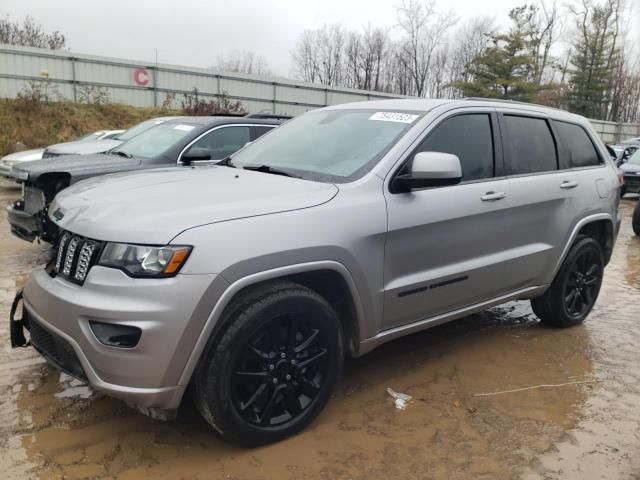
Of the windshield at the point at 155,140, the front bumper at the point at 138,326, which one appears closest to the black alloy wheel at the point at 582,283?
the front bumper at the point at 138,326

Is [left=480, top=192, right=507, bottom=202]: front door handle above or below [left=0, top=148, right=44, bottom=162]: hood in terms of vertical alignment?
above

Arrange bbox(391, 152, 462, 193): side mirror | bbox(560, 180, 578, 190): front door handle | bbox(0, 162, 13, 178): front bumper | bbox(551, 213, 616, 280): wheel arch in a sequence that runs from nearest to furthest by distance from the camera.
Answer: bbox(391, 152, 462, 193): side mirror
bbox(560, 180, 578, 190): front door handle
bbox(551, 213, 616, 280): wheel arch
bbox(0, 162, 13, 178): front bumper

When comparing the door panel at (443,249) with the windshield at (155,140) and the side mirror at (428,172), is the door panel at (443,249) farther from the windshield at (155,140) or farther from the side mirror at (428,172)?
the windshield at (155,140)

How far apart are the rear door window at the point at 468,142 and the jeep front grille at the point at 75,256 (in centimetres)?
204

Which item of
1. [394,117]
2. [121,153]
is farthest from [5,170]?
[394,117]

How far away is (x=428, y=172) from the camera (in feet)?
10.1

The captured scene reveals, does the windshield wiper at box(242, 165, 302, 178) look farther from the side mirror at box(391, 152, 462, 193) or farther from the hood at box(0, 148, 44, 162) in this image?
the hood at box(0, 148, 44, 162)

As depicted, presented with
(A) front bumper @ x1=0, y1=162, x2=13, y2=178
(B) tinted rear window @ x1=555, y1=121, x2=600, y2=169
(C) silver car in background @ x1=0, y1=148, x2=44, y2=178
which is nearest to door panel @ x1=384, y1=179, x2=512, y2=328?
(B) tinted rear window @ x1=555, y1=121, x2=600, y2=169

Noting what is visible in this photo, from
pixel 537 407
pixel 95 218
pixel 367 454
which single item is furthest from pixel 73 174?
pixel 537 407

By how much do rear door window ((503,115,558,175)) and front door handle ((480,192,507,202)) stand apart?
27cm

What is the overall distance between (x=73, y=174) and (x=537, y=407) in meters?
4.70

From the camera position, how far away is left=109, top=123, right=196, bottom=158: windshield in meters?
6.62

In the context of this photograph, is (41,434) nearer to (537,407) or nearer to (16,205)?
(537,407)

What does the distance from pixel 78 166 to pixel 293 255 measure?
4.03 metres
